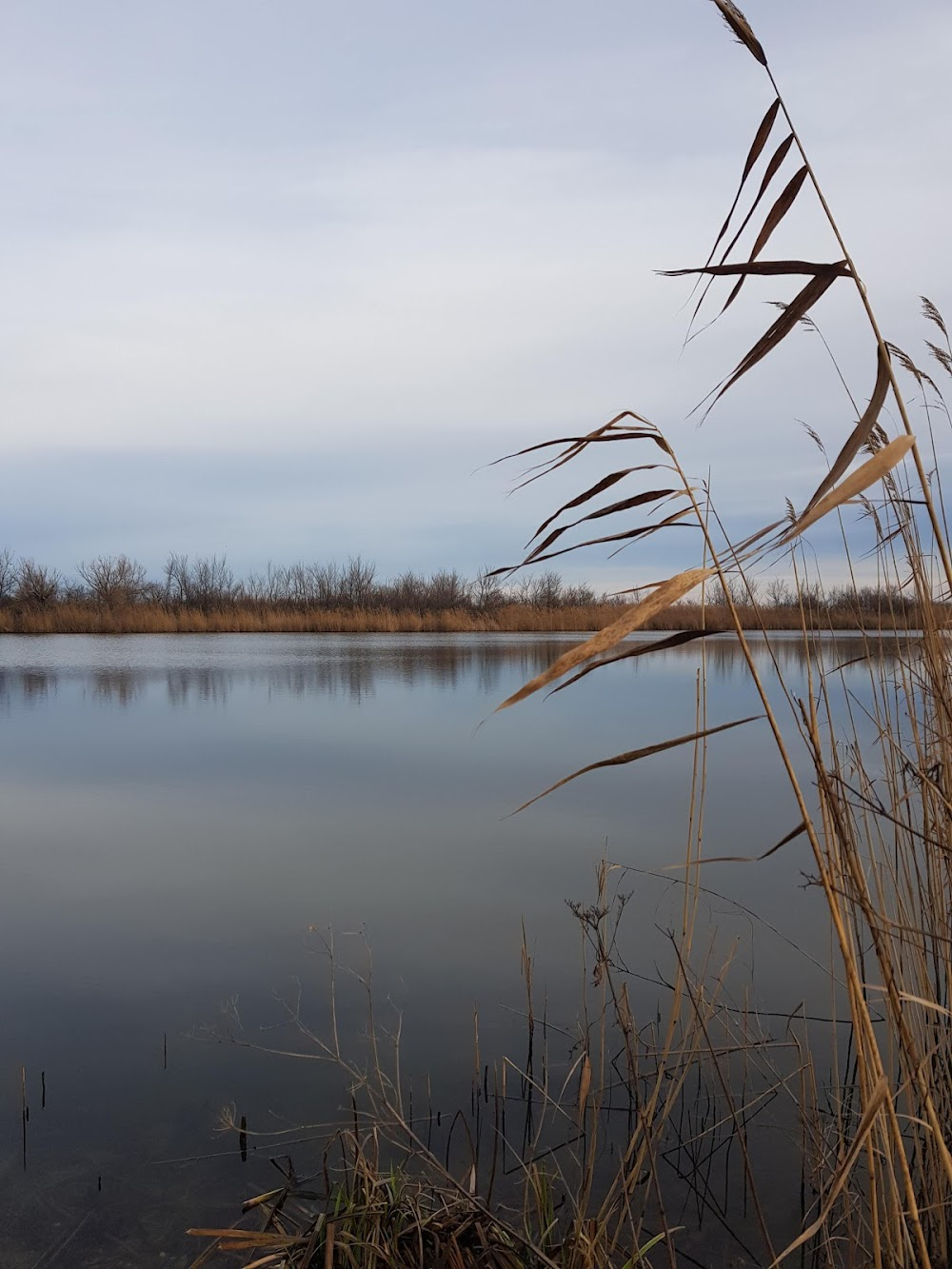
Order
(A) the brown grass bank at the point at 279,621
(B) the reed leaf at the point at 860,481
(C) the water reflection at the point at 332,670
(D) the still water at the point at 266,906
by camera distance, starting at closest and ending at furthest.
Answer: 1. (B) the reed leaf at the point at 860,481
2. (D) the still water at the point at 266,906
3. (C) the water reflection at the point at 332,670
4. (A) the brown grass bank at the point at 279,621

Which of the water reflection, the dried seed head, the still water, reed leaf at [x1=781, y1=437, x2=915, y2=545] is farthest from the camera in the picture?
the water reflection

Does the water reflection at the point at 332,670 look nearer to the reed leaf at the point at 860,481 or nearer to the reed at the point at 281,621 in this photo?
the reed at the point at 281,621

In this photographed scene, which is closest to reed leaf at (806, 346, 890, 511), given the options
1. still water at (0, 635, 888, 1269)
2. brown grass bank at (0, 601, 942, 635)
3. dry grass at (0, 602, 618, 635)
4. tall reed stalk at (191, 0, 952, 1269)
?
tall reed stalk at (191, 0, 952, 1269)

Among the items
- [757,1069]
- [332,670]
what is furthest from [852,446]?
[332,670]

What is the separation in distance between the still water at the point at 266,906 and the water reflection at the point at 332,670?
153 centimetres

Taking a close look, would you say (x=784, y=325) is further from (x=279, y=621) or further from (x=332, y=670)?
(x=279, y=621)

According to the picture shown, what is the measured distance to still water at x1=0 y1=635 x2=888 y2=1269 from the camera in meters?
1.90

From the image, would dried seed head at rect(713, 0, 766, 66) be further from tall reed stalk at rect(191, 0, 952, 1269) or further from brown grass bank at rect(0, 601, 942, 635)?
brown grass bank at rect(0, 601, 942, 635)

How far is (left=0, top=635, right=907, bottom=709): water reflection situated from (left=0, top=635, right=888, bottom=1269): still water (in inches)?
60.3

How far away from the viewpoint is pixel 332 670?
1205 cm

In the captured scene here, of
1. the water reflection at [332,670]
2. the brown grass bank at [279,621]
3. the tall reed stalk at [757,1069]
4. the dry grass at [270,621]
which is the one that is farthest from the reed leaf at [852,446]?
the dry grass at [270,621]

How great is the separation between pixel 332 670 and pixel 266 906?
8770mm

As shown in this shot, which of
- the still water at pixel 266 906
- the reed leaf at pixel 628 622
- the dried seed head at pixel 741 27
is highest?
the dried seed head at pixel 741 27

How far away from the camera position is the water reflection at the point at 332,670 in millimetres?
9742
